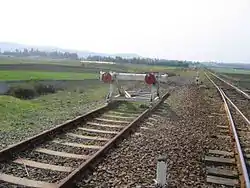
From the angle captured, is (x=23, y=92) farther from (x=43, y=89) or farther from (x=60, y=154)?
(x=60, y=154)

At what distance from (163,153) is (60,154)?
1985 millimetres

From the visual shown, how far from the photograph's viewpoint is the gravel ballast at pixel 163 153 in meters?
5.94

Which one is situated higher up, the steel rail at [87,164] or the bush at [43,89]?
the steel rail at [87,164]

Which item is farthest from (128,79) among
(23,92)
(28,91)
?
(28,91)

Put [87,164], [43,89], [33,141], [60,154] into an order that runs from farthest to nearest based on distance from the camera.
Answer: [43,89] → [33,141] → [60,154] → [87,164]

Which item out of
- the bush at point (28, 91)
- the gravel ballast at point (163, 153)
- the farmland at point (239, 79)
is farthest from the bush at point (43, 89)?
the gravel ballast at point (163, 153)

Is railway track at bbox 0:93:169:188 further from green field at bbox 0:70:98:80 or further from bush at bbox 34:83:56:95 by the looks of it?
green field at bbox 0:70:98:80

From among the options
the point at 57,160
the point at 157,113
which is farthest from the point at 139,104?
→ the point at 57,160

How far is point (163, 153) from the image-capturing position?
7.65 metres

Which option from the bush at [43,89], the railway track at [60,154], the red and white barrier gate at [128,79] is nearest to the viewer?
the railway track at [60,154]

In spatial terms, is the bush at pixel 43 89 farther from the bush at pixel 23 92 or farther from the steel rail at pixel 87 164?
the steel rail at pixel 87 164

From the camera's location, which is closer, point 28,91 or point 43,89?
point 28,91

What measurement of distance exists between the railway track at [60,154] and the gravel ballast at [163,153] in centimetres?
25

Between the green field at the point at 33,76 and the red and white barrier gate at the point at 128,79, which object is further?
the green field at the point at 33,76
